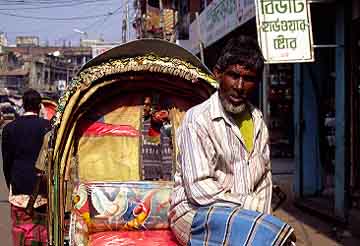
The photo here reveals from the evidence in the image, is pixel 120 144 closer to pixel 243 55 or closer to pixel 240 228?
pixel 243 55

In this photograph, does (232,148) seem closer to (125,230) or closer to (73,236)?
(73,236)

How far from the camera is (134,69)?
17.2 ft

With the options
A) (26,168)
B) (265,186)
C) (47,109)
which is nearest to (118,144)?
(26,168)

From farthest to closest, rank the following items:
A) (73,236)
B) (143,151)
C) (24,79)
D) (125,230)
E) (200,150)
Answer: (24,79)
(143,151)
(125,230)
(73,236)
(200,150)

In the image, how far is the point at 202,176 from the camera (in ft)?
10.8

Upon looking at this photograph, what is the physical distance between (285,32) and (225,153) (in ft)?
14.2

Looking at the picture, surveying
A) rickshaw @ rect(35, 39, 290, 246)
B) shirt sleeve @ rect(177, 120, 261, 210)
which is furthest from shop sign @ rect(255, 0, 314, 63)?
shirt sleeve @ rect(177, 120, 261, 210)

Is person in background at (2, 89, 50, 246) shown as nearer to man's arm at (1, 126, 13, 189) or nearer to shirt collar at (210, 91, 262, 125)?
man's arm at (1, 126, 13, 189)

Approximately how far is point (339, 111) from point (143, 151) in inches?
147

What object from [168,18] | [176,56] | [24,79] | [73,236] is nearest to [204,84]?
[176,56]

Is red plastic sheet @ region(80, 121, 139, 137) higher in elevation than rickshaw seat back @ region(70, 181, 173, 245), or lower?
higher

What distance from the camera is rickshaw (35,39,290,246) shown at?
16.1 ft

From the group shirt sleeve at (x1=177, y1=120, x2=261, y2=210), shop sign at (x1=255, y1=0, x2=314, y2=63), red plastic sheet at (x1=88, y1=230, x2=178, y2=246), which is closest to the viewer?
shirt sleeve at (x1=177, y1=120, x2=261, y2=210)

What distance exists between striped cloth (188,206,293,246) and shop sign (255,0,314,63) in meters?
4.36
